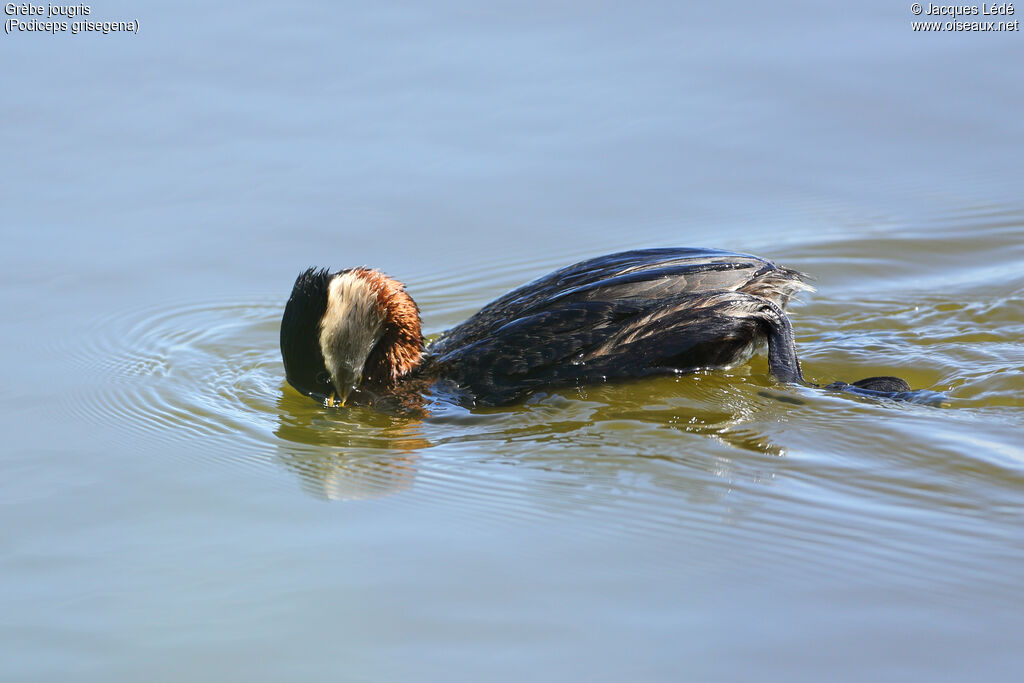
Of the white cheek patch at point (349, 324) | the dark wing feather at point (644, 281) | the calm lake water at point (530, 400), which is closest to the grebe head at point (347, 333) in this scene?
the white cheek patch at point (349, 324)

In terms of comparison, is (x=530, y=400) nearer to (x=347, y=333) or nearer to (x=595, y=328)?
(x=595, y=328)

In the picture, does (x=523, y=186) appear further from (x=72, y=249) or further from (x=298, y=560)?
(x=298, y=560)

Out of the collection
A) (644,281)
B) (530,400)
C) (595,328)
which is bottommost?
(530,400)

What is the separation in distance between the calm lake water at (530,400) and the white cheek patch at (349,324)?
335mm

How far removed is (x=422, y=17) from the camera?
1123 cm

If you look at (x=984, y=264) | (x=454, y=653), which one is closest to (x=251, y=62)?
(x=984, y=264)

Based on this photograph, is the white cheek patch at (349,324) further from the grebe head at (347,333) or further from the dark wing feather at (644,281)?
the dark wing feather at (644,281)

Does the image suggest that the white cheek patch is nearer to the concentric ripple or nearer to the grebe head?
the grebe head

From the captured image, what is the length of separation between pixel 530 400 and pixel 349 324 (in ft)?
3.85

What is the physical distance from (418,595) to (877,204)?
18.2 feet

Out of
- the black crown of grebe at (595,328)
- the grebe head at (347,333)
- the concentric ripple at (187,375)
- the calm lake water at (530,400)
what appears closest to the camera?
the calm lake water at (530,400)

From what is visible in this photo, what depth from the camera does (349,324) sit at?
7.03 meters

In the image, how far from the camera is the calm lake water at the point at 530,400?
4238 millimetres

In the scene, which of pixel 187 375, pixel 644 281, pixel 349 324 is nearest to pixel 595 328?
pixel 644 281
